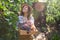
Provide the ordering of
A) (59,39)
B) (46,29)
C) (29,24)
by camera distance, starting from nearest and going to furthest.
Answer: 1. (29,24)
2. (59,39)
3. (46,29)

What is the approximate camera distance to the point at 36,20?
4395mm

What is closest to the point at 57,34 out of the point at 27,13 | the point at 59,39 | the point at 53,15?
the point at 59,39

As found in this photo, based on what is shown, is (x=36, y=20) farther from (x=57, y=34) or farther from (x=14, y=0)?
(x=14, y=0)

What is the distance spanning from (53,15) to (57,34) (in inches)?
15.6

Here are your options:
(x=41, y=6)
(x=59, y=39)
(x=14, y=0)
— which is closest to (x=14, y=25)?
(x=14, y=0)

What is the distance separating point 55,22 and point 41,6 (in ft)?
1.70

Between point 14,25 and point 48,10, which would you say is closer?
point 14,25

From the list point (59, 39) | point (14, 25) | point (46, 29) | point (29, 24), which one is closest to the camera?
point (14, 25)

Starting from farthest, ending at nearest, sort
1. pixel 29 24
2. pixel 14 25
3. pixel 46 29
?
pixel 46 29
pixel 29 24
pixel 14 25

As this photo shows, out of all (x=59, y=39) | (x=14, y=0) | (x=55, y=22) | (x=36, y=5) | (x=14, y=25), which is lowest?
(x=59, y=39)

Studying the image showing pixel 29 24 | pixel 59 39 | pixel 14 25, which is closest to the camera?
pixel 14 25

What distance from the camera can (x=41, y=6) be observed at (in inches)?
178

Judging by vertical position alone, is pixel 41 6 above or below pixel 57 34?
above

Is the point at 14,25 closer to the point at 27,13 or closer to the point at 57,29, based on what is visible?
the point at 27,13
